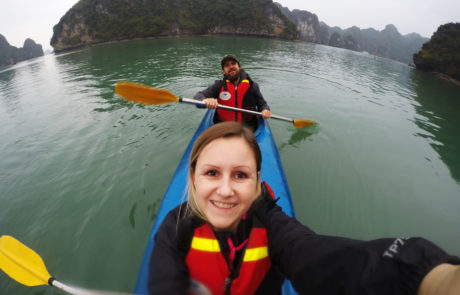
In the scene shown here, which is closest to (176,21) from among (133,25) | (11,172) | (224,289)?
(133,25)

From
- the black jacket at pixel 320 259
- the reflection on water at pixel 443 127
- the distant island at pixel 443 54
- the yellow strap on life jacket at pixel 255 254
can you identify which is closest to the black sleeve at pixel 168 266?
the black jacket at pixel 320 259

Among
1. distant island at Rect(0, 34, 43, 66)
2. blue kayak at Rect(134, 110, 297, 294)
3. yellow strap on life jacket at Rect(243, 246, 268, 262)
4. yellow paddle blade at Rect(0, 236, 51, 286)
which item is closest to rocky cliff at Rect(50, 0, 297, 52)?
distant island at Rect(0, 34, 43, 66)

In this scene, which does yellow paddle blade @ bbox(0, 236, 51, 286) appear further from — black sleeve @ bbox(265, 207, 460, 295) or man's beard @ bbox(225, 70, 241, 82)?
man's beard @ bbox(225, 70, 241, 82)

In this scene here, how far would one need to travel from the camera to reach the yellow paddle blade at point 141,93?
12.9ft

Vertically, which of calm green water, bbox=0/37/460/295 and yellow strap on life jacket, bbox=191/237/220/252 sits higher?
yellow strap on life jacket, bbox=191/237/220/252

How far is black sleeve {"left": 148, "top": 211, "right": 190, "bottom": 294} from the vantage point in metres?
1.19

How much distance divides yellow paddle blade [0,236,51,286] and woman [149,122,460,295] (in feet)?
6.38

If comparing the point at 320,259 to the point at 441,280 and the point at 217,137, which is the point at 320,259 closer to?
the point at 441,280

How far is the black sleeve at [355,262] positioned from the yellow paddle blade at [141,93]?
390 cm

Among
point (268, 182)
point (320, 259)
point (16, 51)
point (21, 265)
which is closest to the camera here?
point (320, 259)

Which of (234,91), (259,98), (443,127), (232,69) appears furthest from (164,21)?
(443,127)

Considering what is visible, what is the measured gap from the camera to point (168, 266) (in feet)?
4.08

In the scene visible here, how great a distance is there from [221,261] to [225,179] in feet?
2.11

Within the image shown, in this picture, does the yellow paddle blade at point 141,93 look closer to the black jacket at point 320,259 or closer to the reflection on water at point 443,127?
the black jacket at point 320,259
